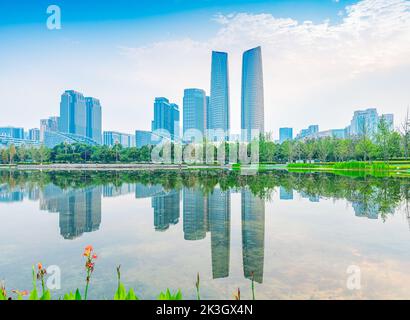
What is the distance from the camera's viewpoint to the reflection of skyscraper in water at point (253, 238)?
5.23m

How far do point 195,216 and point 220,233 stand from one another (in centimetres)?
229

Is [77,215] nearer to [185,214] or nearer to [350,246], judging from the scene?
[185,214]

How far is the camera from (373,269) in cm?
520

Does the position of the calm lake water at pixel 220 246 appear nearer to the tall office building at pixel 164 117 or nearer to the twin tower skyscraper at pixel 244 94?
the tall office building at pixel 164 117

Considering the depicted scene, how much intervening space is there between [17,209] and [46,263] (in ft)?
24.5

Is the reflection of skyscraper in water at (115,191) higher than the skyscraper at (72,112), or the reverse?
the skyscraper at (72,112)

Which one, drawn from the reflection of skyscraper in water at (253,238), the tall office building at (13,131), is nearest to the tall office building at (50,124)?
the tall office building at (13,131)

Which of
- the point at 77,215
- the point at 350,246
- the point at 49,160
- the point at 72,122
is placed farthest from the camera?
the point at 72,122

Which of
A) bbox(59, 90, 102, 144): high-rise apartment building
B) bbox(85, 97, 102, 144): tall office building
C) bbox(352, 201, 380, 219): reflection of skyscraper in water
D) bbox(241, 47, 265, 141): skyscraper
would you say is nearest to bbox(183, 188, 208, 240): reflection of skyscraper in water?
bbox(352, 201, 380, 219): reflection of skyscraper in water

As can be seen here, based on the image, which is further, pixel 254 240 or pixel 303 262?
pixel 254 240

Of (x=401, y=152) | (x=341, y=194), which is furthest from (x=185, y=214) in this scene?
(x=401, y=152)

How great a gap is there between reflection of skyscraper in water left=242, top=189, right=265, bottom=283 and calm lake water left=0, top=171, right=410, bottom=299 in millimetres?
22

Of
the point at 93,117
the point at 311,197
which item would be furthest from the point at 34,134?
the point at 311,197

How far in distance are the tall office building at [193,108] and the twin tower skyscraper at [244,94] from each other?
29.8ft
